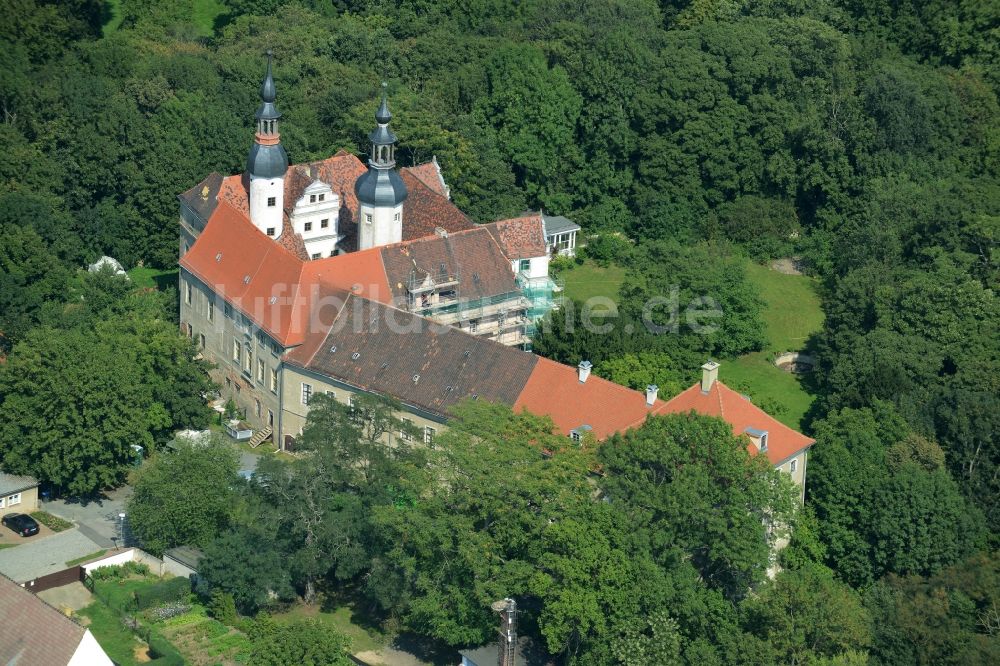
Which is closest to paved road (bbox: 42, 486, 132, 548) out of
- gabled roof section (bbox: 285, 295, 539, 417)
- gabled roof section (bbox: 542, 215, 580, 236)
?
gabled roof section (bbox: 285, 295, 539, 417)

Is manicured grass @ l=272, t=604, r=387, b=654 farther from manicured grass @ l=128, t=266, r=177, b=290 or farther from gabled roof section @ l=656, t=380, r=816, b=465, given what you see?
manicured grass @ l=128, t=266, r=177, b=290

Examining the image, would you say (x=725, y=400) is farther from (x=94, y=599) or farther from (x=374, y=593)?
(x=94, y=599)

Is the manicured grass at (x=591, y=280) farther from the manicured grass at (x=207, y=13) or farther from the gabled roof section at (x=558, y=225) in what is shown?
the manicured grass at (x=207, y=13)

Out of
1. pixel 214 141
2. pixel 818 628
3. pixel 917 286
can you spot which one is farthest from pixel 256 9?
pixel 818 628

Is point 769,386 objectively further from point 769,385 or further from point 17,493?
point 17,493

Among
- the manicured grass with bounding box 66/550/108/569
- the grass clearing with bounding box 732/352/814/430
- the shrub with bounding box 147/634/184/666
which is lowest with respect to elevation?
Answer: the manicured grass with bounding box 66/550/108/569

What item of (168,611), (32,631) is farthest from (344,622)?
(32,631)
